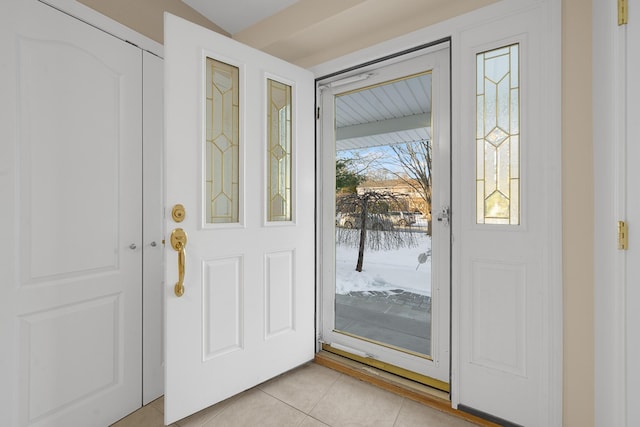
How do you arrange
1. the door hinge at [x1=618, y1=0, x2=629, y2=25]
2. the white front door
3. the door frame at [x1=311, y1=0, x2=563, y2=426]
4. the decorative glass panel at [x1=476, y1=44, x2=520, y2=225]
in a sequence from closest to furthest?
the door hinge at [x1=618, y1=0, x2=629, y2=25] → the white front door → the door frame at [x1=311, y1=0, x2=563, y2=426] → the decorative glass panel at [x1=476, y1=44, x2=520, y2=225]

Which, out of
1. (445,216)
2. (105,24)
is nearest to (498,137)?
(445,216)

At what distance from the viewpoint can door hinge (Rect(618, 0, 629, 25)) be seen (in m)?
1.00

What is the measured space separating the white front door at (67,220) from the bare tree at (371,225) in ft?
4.54

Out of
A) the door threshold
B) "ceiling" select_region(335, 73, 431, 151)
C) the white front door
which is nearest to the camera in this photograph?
the white front door

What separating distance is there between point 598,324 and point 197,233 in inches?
75.9

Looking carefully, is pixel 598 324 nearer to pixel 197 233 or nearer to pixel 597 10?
pixel 597 10

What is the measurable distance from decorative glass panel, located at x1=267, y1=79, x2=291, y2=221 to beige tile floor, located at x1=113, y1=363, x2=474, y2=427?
112 centimetres

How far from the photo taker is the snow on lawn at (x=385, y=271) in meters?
1.98

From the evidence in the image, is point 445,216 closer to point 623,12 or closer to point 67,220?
point 623,12

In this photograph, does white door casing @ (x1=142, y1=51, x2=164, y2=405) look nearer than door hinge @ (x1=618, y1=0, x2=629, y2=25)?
No

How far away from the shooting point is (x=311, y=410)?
1.72 meters

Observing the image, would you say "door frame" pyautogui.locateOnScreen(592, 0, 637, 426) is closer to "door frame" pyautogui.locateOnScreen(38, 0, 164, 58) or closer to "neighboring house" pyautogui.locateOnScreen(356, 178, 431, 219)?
"neighboring house" pyautogui.locateOnScreen(356, 178, 431, 219)

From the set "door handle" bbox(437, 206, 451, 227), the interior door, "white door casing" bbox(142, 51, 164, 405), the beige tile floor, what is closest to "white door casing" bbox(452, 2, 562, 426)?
"door handle" bbox(437, 206, 451, 227)

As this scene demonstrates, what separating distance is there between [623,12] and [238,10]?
6.73ft
